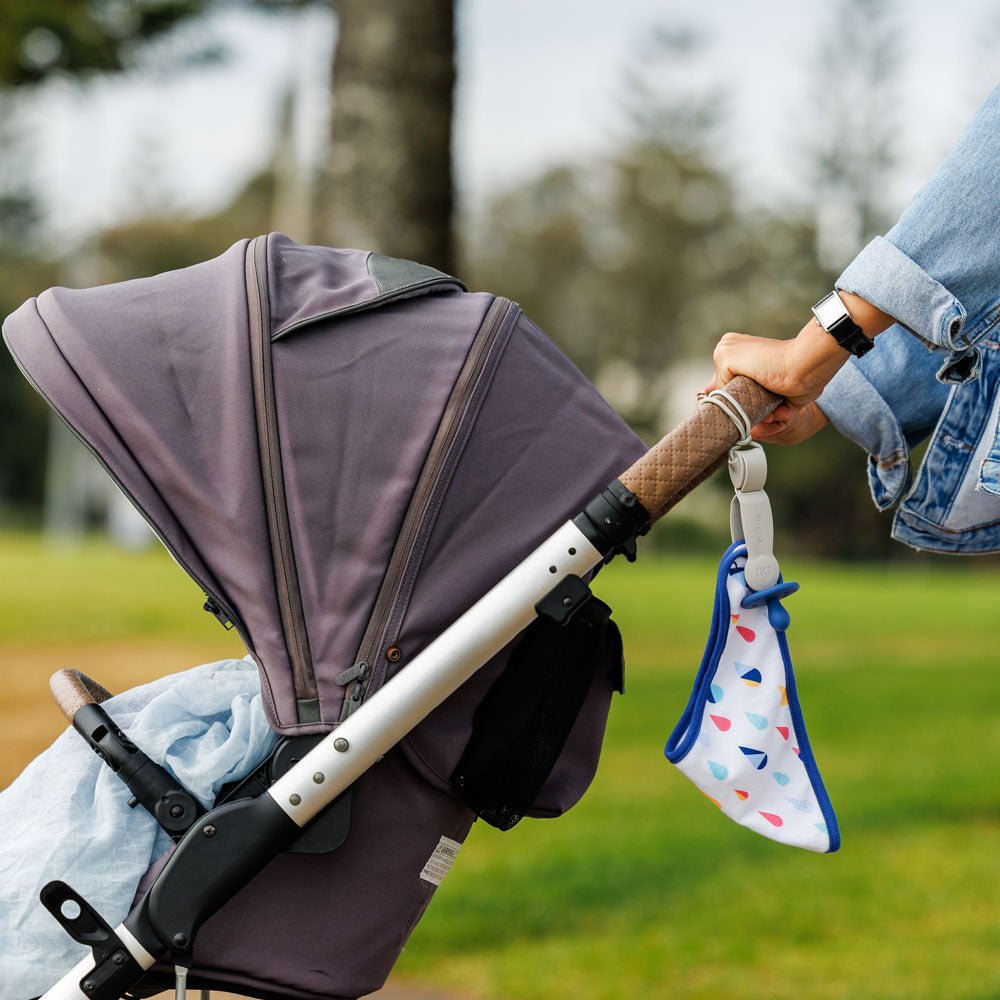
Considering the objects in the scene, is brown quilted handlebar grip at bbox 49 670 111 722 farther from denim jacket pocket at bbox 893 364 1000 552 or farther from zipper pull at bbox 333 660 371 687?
denim jacket pocket at bbox 893 364 1000 552

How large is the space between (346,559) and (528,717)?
0.37 m

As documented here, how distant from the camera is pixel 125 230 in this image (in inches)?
1479

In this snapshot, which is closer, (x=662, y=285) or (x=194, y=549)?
(x=194, y=549)

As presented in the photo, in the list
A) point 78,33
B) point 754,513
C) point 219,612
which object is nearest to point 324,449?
point 219,612

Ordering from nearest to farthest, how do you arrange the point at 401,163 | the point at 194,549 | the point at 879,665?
the point at 194,549 → the point at 401,163 → the point at 879,665

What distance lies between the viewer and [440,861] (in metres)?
2.11

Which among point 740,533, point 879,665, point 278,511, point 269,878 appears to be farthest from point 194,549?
point 879,665

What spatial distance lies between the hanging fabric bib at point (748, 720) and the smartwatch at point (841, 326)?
13.3 inches

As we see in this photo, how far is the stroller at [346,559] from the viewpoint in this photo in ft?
6.37

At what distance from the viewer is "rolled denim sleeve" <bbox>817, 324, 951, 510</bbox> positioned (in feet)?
7.88

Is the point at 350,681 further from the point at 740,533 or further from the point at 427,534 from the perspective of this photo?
the point at 740,533

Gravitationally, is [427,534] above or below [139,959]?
above

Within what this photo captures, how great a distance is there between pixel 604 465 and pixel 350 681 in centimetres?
51

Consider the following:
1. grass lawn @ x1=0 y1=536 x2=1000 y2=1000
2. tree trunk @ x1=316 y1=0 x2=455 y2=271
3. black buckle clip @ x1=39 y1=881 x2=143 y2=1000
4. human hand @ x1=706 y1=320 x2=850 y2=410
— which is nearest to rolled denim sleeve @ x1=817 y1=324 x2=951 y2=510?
human hand @ x1=706 y1=320 x2=850 y2=410
